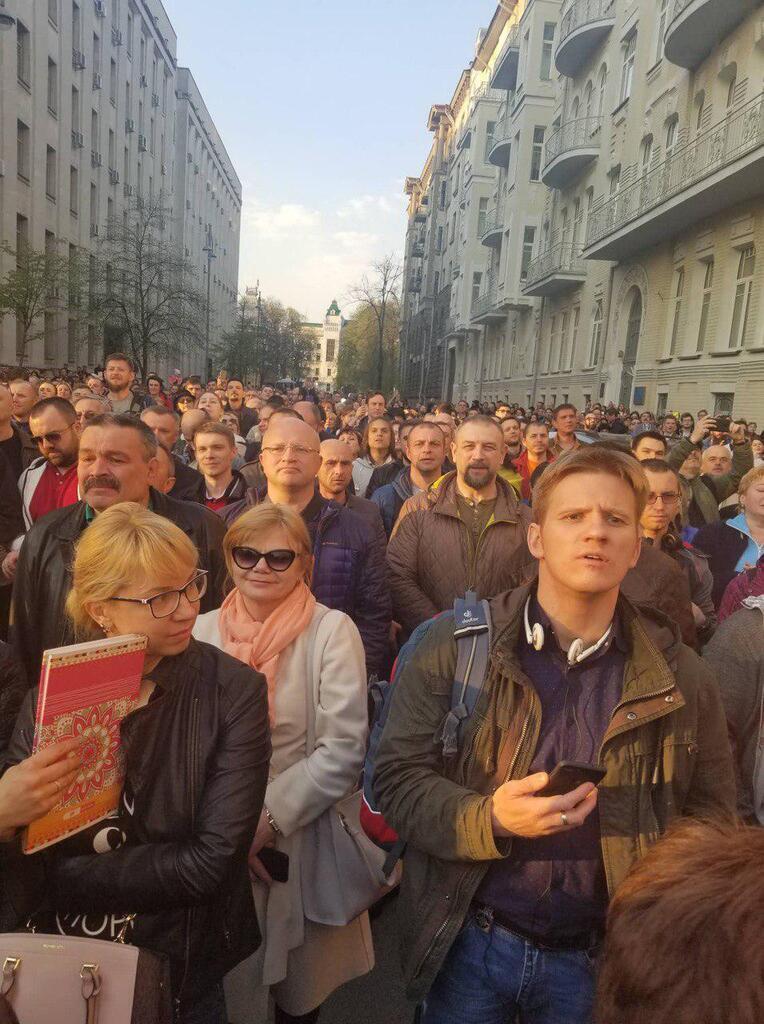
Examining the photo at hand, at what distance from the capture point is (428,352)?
A: 6625 cm

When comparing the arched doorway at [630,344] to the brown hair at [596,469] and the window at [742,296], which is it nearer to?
the window at [742,296]

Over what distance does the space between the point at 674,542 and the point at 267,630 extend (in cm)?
219

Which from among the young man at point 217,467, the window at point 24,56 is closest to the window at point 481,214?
the window at point 24,56

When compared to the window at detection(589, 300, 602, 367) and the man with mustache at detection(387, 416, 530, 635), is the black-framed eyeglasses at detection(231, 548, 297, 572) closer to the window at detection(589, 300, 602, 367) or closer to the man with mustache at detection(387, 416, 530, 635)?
the man with mustache at detection(387, 416, 530, 635)

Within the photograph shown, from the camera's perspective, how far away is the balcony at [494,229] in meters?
40.3

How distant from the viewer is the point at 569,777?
1.65m

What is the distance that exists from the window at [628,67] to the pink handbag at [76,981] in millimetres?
28014

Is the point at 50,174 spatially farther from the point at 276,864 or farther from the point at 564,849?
the point at 564,849

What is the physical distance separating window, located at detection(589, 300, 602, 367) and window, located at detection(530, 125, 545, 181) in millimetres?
12596

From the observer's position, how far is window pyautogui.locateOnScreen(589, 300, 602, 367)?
27.0 metres

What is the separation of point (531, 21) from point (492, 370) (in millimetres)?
16951

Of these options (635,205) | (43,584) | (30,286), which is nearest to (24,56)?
(30,286)

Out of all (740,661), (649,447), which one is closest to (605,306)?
(649,447)

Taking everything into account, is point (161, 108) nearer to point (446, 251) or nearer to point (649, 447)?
point (446, 251)
